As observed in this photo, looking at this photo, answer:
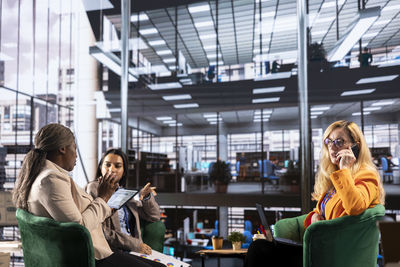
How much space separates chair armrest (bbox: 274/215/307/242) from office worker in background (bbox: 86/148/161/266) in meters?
1.00

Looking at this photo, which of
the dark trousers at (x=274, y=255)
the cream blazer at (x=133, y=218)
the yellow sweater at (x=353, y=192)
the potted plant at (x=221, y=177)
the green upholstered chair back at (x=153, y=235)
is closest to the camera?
the yellow sweater at (x=353, y=192)

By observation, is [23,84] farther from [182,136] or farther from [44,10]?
[182,136]

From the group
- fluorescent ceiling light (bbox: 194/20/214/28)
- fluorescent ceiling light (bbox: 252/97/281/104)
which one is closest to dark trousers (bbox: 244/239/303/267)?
fluorescent ceiling light (bbox: 252/97/281/104)

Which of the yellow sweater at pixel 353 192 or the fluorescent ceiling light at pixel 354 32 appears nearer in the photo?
the yellow sweater at pixel 353 192

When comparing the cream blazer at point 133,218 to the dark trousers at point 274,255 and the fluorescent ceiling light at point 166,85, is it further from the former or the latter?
the fluorescent ceiling light at point 166,85

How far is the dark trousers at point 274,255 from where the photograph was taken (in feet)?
6.83

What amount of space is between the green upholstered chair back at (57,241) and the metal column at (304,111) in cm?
381

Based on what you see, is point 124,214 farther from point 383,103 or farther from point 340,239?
point 383,103

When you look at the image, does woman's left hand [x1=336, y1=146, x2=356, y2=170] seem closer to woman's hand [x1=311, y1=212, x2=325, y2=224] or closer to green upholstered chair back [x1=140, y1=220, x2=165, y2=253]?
woman's hand [x1=311, y1=212, x2=325, y2=224]

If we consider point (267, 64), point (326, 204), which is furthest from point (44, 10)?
point (326, 204)

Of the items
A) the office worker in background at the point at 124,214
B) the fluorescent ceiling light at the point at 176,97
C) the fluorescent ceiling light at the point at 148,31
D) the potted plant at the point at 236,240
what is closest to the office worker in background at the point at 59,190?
the office worker in background at the point at 124,214

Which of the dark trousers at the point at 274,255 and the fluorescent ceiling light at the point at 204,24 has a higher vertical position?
the fluorescent ceiling light at the point at 204,24

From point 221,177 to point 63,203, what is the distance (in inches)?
235

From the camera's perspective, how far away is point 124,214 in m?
2.71
